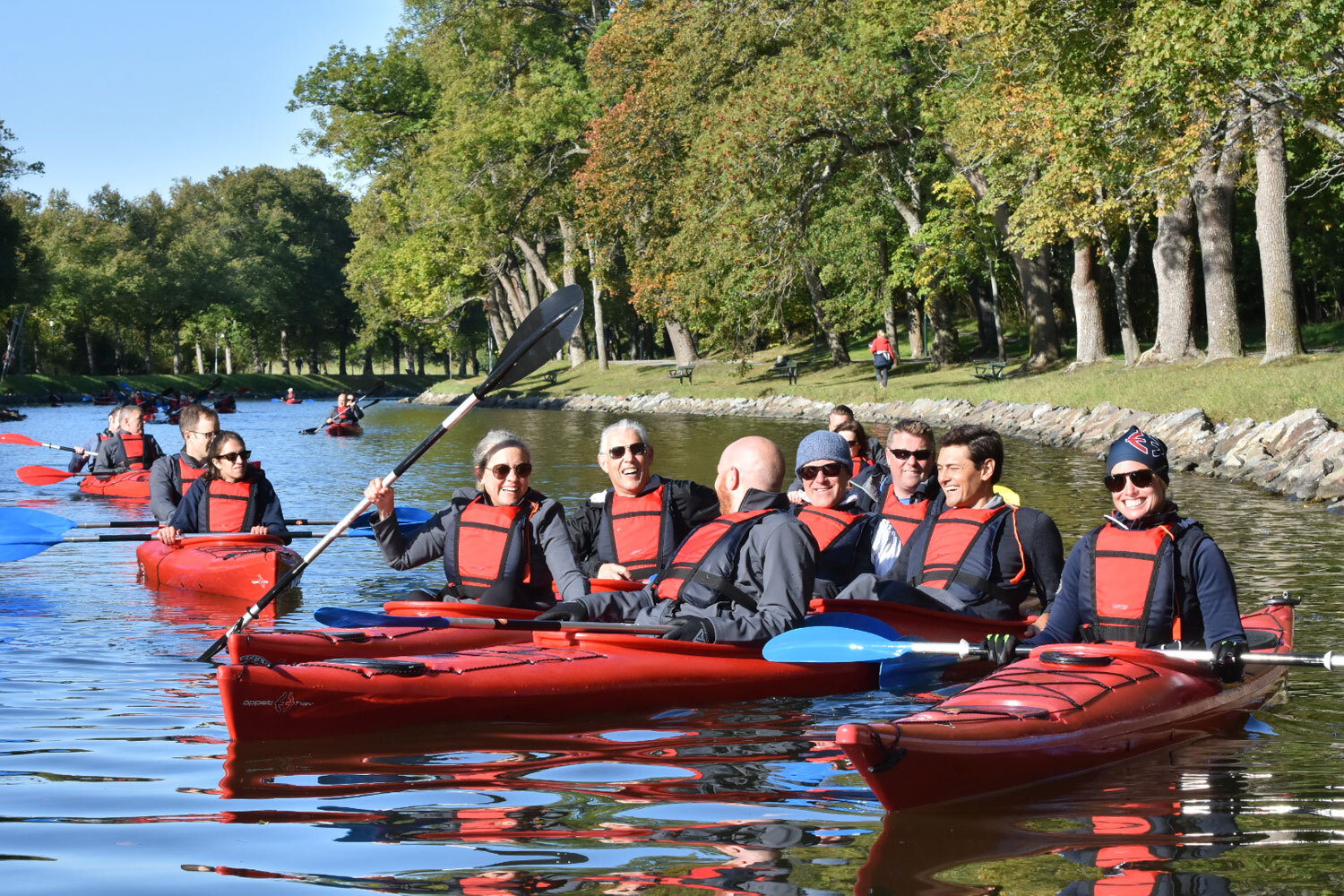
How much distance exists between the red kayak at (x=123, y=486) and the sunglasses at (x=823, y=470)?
41.4 feet

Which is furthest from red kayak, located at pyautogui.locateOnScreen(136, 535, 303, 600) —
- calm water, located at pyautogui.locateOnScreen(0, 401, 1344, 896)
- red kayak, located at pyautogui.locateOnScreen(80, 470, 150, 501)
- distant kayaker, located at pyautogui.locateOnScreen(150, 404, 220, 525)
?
red kayak, located at pyautogui.locateOnScreen(80, 470, 150, 501)

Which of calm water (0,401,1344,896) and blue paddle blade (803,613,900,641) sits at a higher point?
blue paddle blade (803,613,900,641)

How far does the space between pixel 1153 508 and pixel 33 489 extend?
17465 mm

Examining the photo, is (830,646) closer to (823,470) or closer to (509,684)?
(823,470)

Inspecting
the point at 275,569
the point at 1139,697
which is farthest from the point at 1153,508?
the point at 275,569

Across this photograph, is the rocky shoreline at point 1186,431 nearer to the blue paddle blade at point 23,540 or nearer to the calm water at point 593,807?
the calm water at point 593,807

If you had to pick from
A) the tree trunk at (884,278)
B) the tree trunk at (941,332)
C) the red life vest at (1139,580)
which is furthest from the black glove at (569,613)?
the tree trunk at (941,332)

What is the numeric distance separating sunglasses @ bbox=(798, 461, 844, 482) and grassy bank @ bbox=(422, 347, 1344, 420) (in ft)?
41.6

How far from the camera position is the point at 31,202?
6975 centimetres

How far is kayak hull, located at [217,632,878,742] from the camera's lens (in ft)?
19.4

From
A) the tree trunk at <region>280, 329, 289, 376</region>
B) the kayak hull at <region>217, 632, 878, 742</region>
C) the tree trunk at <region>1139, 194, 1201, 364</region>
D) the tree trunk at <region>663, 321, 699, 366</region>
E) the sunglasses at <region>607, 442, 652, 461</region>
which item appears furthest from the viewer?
the tree trunk at <region>280, 329, 289, 376</region>

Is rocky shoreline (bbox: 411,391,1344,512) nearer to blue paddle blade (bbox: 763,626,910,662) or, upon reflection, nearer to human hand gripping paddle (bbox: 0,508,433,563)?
blue paddle blade (bbox: 763,626,910,662)

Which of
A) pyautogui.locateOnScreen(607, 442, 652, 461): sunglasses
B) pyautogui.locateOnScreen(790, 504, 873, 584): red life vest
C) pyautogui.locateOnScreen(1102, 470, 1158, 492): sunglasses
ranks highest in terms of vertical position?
pyautogui.locateOnScreen(607, 442, 652, 461): sunglasses

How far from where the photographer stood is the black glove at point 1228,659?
18.3 feet
